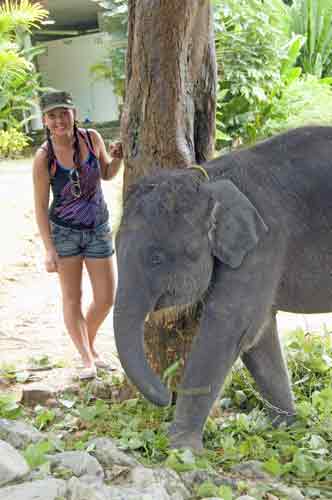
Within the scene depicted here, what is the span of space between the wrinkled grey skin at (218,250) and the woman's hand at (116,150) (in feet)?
2.92

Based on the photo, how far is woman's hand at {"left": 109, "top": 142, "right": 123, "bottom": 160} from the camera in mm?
4359

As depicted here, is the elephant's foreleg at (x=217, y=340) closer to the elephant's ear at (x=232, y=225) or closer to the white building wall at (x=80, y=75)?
the elephant's ear at (x=232, y=225)

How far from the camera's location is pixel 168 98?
3.82m

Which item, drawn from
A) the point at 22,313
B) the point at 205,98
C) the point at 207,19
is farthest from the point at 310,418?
the point at 22,313

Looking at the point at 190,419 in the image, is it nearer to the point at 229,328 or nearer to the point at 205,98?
the point at 229,328

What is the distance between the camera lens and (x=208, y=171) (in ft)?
11.6

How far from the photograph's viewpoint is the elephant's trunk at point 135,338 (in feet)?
9.77

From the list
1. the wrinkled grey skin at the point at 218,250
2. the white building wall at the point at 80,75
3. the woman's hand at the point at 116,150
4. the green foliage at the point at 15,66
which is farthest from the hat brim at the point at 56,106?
the white building wall at the point at 80,75

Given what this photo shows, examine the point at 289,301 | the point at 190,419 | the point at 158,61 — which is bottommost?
the point at 190,419

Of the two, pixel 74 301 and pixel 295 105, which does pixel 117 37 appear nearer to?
pixel 295 105

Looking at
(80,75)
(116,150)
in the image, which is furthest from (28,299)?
(80,75)

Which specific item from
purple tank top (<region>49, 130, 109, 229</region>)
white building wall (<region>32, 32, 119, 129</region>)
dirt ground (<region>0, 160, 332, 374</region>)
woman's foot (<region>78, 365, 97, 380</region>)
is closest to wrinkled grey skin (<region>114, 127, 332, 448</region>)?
purple tank top (<region>49, 130, 109, 229</region>)

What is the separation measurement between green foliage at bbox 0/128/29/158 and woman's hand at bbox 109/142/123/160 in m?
10.1

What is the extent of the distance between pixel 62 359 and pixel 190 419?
220 centimetres
